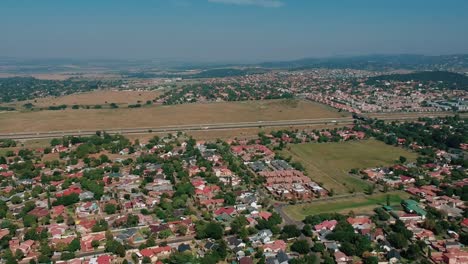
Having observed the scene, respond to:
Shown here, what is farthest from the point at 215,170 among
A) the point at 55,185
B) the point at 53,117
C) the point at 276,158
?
the point at 53,117

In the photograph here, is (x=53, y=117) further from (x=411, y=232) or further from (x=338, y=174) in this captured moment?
(x=411, y=232)

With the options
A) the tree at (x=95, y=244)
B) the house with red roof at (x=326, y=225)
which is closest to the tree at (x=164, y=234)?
the tree at (x=95, y=244)

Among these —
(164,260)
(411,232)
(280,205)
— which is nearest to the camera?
(164,260)

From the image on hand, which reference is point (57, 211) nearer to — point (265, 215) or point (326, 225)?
point (265, 215)

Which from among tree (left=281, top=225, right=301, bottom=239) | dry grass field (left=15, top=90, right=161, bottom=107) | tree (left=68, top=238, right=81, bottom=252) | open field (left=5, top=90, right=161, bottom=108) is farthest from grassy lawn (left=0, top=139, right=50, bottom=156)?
tree (left=281, top=225, right=301, bottom=239)

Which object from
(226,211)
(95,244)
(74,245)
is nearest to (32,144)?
(74,245)

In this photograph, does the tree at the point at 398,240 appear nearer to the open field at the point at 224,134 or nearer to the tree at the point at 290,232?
the tree at the point at 290,232
